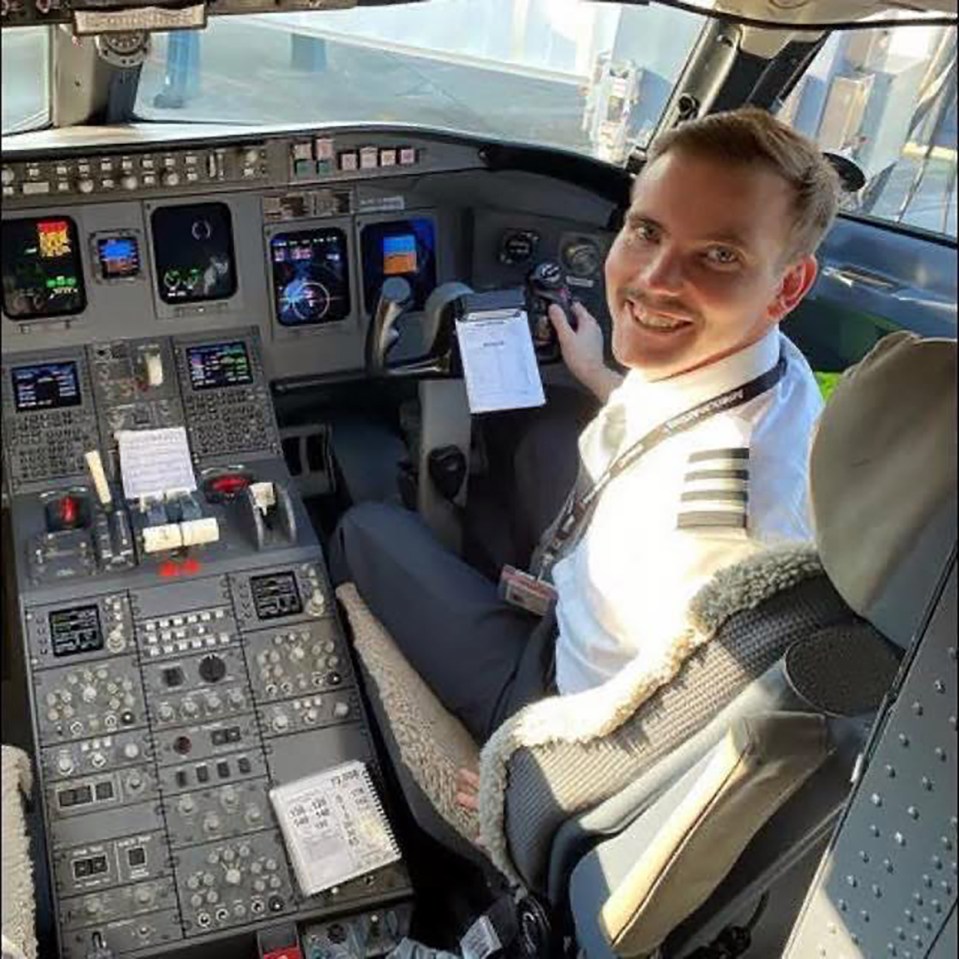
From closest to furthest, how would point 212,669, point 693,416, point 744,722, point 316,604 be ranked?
point 744,722
point 693,416
point 212,669
point 316,604

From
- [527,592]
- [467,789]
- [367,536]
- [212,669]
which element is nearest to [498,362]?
[367,536]

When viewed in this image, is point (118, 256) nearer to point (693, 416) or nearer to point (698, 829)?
point (693, 416)

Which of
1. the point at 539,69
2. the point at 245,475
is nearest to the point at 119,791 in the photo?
the point at 245,475

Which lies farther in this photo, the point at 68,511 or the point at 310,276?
the point at 310,276

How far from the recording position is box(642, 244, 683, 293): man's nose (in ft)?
5.62

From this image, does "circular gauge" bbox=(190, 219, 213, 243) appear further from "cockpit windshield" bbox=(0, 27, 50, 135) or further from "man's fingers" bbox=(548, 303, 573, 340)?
"man's fingers" bbox=(548, 303, 573, 340)

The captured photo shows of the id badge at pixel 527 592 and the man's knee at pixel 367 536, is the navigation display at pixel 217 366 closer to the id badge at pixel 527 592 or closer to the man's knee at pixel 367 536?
the man's knee at pixel 367 536

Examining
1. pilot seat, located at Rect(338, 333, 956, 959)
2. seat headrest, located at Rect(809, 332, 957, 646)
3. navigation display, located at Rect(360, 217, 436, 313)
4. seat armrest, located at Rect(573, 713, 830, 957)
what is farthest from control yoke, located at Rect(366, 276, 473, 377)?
seat headrest, located at Rect(809, 332, 957, 646)

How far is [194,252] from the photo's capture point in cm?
257

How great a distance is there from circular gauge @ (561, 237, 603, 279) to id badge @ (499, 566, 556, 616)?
89 cm

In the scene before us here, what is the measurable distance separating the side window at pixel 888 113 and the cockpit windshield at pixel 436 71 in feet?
0.89

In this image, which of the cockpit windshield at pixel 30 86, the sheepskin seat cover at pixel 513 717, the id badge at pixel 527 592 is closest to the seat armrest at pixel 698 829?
the sheepskin seat cover at pixel 513 717

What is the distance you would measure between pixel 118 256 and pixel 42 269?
0.15 metres

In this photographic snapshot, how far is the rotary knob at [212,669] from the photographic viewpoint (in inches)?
85.3
